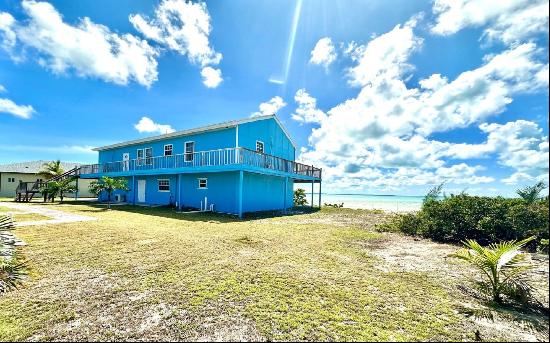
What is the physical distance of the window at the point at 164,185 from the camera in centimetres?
2031

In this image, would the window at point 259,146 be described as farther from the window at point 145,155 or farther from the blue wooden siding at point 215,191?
the window at point 145,155

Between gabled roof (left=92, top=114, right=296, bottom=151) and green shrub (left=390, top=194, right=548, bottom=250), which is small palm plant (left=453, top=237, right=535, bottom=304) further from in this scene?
gabled roof (left=92, top=114, right=296, bottom=151)

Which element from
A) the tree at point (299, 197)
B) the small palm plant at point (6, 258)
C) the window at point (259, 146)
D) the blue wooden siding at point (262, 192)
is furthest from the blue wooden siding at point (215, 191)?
the small palm plant at point (6, 258)

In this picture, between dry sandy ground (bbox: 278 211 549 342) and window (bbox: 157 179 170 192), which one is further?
window (bbox: 157 179 170 192)

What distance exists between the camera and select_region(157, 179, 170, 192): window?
2031cm

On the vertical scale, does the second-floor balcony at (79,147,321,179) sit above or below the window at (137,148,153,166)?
below

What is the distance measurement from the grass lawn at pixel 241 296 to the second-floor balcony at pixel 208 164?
8.44 meters

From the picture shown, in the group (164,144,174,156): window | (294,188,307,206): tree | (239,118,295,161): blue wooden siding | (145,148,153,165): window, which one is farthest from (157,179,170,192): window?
(294,188,307,206): tree

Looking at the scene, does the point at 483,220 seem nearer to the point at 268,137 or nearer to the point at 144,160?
the point at 268,137

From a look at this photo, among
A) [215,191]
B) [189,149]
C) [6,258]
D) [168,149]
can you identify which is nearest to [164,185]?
[168,149]

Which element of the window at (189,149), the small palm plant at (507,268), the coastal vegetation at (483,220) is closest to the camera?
the small palm plant at (507,268)

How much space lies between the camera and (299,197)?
27531 millimetres

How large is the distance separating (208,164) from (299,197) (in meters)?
13.7

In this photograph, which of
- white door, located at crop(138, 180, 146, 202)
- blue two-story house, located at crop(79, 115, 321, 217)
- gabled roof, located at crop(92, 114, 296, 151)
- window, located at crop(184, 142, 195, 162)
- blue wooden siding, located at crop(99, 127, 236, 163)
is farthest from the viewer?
white door, located at crop(138, 180, 146, 202)
